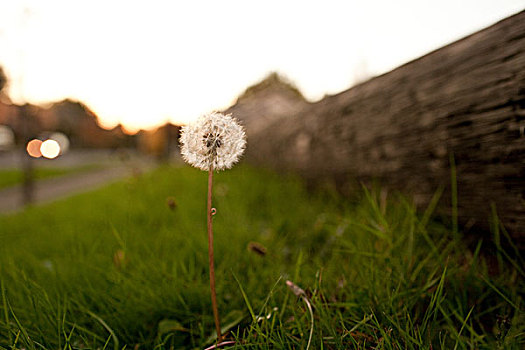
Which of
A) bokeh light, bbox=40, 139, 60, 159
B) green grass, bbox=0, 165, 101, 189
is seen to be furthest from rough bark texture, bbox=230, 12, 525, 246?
bokeh light, bbox=40, 139, 60, 159

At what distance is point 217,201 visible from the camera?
271 cm

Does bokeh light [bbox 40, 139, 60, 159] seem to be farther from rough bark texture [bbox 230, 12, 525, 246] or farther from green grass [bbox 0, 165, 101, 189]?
rough bark texture [bbox 230, 12, 525, 246]

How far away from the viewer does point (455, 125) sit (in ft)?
4.43

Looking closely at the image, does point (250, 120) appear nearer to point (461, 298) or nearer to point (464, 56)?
point (464, 56)

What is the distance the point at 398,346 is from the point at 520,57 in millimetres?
1076

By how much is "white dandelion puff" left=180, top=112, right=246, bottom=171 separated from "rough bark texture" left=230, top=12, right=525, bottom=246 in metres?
1.00

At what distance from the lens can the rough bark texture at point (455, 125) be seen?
3.75 ft

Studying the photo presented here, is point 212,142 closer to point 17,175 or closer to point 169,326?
point 169,326

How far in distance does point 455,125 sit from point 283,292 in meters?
1.03

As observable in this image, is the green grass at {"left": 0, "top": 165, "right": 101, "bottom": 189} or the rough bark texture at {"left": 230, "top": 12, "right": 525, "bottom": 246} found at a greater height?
the rough bark texture at {"left": 230, "top": 12, "right": 525, "bottom": 246}

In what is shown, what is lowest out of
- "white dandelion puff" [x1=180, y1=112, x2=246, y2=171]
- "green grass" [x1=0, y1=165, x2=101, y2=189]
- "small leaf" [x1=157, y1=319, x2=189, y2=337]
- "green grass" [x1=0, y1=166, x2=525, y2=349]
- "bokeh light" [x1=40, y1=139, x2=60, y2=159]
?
"green grass" [x1=0, y1=165, x2=101, y2=189]

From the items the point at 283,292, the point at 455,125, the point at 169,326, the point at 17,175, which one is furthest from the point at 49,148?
the point at 455,125

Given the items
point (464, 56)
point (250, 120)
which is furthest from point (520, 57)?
point (250, 120)

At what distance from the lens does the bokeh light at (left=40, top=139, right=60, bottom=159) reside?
2656cm
